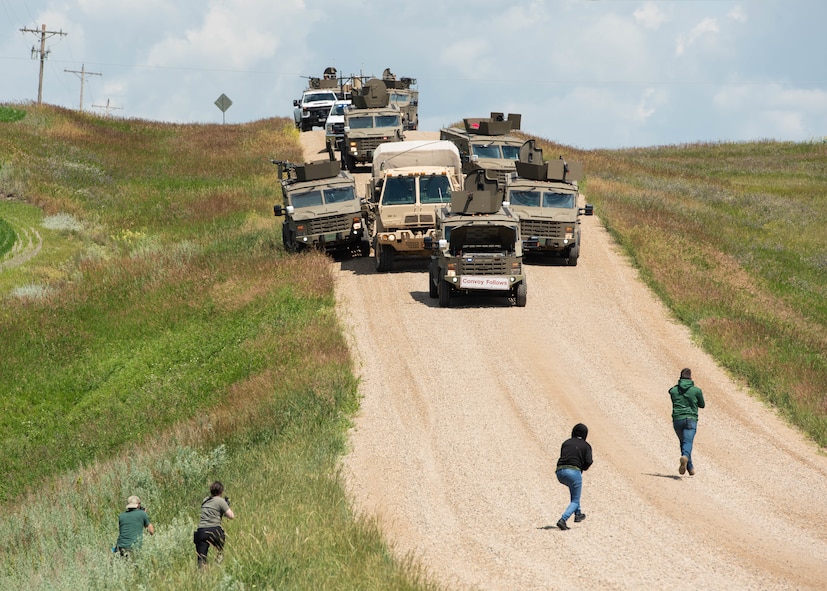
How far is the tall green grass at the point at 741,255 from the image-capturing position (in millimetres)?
23453

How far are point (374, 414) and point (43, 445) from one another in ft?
25.7

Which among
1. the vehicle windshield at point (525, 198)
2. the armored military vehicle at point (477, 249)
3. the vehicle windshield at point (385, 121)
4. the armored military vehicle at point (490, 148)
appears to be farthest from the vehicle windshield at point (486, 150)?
the armored military vehicle at point (477, 249)

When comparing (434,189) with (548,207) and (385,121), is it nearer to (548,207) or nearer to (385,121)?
(548,207)

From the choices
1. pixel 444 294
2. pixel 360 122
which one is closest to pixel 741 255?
pixel 444 294

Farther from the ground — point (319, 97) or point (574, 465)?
point (319, 97)

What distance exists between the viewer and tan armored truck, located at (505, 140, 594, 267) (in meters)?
30.6

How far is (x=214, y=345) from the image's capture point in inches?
1057

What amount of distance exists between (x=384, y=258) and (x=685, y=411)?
14731 millimetres

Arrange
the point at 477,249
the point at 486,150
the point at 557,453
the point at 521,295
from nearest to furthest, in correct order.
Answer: the point at 557,453, the point at 521,295, the point at 477,249, the point at 486,150

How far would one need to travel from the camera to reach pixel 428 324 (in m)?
25.8

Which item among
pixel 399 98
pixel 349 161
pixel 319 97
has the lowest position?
pixel 349 161

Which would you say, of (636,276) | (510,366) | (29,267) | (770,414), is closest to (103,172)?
(29,267)

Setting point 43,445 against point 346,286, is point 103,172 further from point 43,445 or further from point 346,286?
point 43,445

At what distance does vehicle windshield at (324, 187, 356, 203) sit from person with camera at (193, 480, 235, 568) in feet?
62.5
